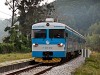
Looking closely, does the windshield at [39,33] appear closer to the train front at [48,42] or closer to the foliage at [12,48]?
the train front at [48,42]

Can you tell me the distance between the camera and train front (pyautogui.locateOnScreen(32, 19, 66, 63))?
970 inches

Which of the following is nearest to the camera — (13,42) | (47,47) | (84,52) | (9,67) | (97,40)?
(9,67)

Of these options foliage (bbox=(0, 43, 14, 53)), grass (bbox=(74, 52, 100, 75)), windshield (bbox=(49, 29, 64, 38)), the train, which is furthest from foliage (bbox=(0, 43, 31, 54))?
grass (bbox=(74, 52, 100, 75))

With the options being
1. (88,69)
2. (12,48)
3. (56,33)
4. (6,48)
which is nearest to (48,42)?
(56,33)

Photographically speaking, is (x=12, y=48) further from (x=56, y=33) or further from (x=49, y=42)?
(x=49, y=42)

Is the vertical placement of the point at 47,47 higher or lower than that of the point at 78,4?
lower

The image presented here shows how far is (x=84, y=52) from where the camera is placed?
26.2 meters

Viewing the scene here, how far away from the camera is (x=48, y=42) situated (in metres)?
24.7

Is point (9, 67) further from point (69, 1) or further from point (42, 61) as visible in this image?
point (69, 1)

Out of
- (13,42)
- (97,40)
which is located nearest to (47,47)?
(13,42)

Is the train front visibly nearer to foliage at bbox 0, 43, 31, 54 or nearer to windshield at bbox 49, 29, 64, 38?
windshield at bbox 49, 29, 64, 38

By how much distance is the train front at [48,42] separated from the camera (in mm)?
24641

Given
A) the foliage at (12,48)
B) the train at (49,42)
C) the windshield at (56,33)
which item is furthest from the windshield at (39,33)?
the foliage at (12,48)

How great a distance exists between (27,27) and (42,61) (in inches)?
1539
